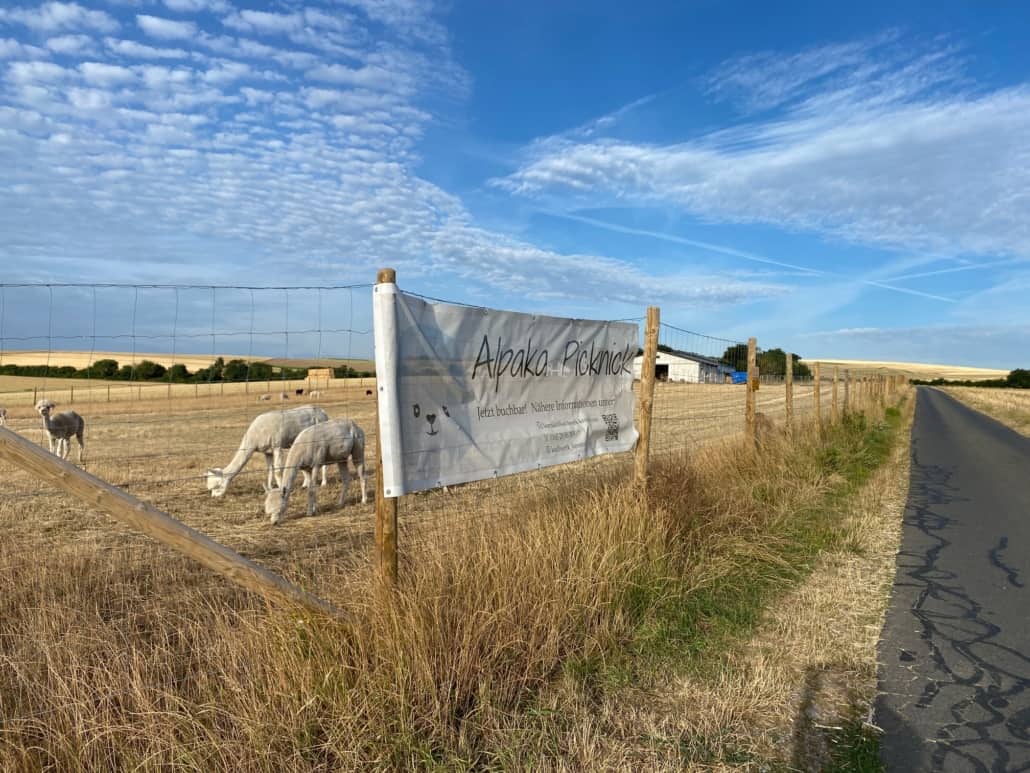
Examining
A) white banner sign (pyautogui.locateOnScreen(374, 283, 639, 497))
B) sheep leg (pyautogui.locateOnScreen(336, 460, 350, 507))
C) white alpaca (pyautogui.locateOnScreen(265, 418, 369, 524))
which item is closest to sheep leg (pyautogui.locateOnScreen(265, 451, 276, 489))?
white alpaca (pyautogui.locateOnScreen(265, 418, 369, 524))

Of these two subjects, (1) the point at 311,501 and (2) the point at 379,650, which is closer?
(2) the point at 379,650

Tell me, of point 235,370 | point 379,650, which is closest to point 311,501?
point 235,370

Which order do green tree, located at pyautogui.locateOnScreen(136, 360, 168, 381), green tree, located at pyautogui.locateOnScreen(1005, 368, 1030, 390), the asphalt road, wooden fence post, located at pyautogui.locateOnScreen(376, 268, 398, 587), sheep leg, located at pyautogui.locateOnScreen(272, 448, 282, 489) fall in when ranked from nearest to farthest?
the asphalt road, wooden fence post, located at pyautogui.locateOnScreen(376, 268, 398, 587), green tree, located at pyautogui.locateOnScreen(136, 360, 168, 381), sheep leg, located at pyautogui.locateOnScreen(272, 448, 282, 489), green tree, located at pyautogui.locateOnScreen(1005, 368, 1030, 390)

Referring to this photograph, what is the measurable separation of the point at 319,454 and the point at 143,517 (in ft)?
22.1

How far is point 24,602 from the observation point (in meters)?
4.42

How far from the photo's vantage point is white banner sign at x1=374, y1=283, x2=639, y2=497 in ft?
13.4

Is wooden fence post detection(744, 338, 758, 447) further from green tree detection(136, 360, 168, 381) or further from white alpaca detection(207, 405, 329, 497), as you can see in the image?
green tree detection(136, 360, 168, 381)

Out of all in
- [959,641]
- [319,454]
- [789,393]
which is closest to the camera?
[959,641]

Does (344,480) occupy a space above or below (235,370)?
below

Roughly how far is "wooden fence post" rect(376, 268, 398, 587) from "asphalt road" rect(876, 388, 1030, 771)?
8.83 feet

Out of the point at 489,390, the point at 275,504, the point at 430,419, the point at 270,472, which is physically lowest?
the point at 275,504

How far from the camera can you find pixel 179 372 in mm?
6348

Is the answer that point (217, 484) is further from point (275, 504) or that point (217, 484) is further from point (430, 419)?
point (430, 419)

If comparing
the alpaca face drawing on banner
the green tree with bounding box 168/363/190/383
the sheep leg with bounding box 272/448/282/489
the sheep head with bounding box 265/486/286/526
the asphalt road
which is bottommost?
the asphalt road
